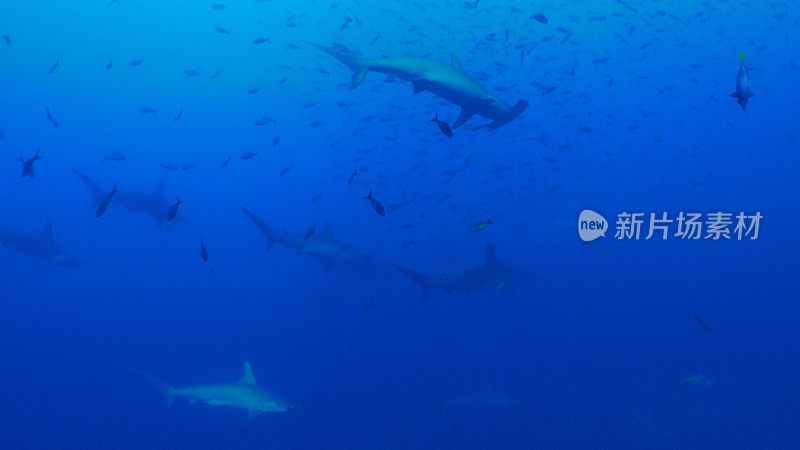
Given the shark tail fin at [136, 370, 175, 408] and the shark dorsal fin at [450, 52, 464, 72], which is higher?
the shark dorsal fin at [450, 52, 464, 72]

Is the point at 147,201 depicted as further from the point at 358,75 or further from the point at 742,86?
the point at 742,86

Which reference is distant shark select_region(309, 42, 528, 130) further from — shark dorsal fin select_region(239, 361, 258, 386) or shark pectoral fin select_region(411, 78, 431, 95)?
shark dorsal fin select_region(239, 361, 258, 386)

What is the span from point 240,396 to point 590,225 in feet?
20.8

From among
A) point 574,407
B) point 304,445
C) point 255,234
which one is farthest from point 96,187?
point 255,234

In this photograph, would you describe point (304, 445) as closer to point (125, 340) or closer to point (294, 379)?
point (294, 379)

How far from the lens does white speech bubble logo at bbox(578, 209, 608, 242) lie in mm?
9641

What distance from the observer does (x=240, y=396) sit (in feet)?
24.0

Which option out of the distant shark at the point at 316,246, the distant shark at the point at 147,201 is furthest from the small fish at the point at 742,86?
the distant shark at the point at 147,201

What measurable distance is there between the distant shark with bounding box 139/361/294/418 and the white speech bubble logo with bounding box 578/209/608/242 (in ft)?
18.8

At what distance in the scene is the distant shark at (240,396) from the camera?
720 centimetres

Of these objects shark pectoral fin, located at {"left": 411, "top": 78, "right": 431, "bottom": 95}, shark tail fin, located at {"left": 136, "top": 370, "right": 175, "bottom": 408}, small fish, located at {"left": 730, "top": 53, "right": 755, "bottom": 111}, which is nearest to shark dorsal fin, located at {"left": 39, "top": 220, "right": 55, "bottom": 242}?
shark tail fin, located at {"left": 136, "top": 370, "right": 175, "bottom": 408}

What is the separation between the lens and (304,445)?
12281 millimetres

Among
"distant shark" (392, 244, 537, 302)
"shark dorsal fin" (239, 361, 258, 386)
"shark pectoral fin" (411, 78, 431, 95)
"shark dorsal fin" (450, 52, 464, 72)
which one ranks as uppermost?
"shark dorsal fin" (450, 52, 464, 72)

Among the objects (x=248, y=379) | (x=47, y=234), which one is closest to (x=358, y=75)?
(x=248, y=379)
